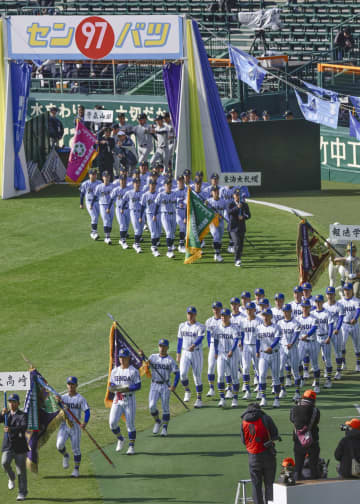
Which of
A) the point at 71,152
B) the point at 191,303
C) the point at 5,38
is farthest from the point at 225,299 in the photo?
the point at 5,38

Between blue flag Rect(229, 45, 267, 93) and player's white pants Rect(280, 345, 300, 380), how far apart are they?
1560cm

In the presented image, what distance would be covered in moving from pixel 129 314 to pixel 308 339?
21.8 ft

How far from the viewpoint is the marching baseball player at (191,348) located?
75.0 ft

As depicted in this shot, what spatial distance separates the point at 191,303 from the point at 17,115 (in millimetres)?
12091

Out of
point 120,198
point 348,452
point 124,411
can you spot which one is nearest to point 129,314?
point 120,198

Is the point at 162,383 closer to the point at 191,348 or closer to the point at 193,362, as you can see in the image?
the point at 191,348

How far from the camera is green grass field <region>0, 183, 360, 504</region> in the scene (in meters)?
19.5

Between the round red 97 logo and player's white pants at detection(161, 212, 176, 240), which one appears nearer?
player's white pants at detection(161, 212, 176, 240)

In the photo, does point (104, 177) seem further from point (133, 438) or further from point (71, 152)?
point (133, 438)

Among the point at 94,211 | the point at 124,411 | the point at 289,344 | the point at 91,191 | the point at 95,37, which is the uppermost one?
the point at 95,37

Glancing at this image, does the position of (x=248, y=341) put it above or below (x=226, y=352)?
above

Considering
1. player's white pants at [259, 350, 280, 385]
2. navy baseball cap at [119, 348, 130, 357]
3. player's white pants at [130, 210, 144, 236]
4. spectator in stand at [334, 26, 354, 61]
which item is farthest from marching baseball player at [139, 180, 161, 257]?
spectator in stand at [334, 26, 354, 61]

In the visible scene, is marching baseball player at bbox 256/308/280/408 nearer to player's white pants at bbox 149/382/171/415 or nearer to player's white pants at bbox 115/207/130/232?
player's white pants at bbox 149/382/171/415

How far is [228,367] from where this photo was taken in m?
23.1
